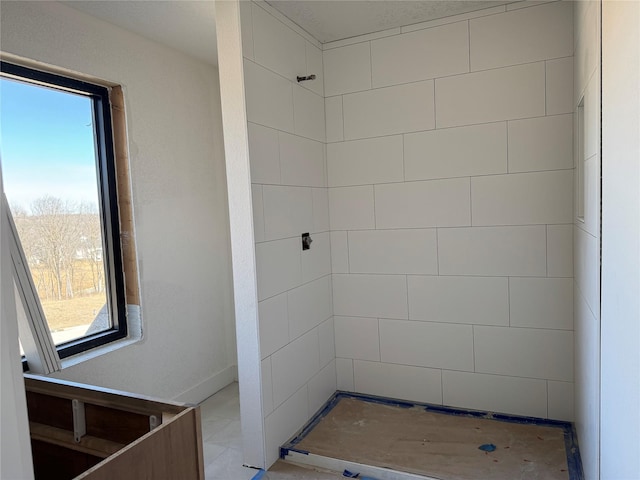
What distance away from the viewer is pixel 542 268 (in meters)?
2.49

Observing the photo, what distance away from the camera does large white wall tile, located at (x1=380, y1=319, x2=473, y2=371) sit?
2.70m

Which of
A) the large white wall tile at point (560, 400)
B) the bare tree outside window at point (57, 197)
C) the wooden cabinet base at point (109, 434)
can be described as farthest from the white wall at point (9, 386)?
the large white wall tile at point (560, 400)

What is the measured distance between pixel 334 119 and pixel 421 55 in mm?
661

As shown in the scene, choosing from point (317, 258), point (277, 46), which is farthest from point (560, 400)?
point (277, 46)

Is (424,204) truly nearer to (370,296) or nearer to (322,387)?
(370,296)

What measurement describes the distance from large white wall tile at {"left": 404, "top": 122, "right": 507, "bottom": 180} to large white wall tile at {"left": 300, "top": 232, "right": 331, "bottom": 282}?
2.23ft

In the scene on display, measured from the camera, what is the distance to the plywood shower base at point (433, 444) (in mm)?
2141

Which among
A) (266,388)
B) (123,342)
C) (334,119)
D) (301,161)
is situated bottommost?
(266,388)

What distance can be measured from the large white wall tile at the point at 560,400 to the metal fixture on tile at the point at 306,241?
160cm

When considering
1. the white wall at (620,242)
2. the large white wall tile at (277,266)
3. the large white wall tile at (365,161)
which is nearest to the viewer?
the white wall at (620,242)

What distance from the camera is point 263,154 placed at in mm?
2268

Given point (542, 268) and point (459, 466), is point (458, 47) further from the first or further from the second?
point (459, 466)

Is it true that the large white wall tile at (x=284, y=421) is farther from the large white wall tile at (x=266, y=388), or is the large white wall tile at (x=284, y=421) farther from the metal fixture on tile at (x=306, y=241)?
the metal fixture on tile at (x=306, y=241)

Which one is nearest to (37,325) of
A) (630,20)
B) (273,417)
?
(273,417)
